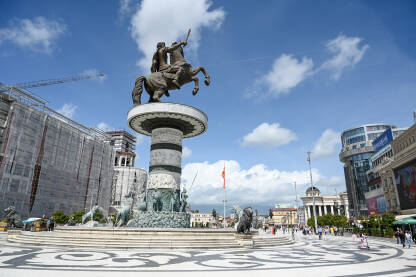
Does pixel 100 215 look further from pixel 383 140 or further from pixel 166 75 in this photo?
pixel 383 140

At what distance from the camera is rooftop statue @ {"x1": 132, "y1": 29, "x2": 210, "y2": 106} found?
24.1 metres

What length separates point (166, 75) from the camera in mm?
24172

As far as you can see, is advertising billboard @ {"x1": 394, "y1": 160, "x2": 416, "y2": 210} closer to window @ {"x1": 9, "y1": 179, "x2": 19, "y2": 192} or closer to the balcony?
the balcony

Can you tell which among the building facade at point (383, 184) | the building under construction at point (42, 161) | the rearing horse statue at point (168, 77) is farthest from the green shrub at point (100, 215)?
the building facade at point (383, 184)

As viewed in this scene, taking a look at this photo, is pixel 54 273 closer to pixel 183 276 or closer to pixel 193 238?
pixel 183 276

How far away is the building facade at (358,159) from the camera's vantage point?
94.9 meters

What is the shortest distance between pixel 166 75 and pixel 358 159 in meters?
96.4

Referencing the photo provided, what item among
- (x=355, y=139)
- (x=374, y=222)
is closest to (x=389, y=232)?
(x=374, y=222)

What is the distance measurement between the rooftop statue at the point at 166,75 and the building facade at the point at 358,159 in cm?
8906

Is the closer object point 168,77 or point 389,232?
point 168,77

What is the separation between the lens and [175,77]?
942 inches

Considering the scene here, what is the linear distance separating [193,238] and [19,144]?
40.0 meters

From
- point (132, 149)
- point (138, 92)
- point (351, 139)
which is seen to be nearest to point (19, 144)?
point (138, 92)

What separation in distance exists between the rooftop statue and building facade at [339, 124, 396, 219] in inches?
3506
